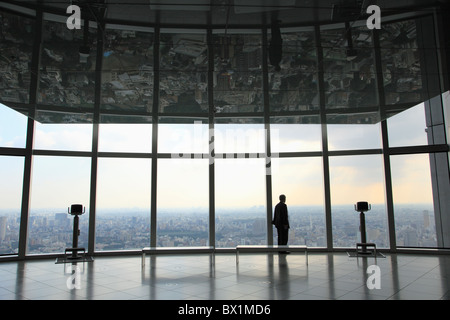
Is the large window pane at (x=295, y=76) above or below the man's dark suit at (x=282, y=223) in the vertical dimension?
above

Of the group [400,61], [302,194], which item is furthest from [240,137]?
[400,61]

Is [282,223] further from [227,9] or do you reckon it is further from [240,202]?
[227,9]

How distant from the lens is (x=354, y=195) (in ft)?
28.6

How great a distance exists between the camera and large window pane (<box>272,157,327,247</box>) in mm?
8766

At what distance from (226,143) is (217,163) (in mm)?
611

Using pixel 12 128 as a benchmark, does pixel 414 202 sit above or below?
below

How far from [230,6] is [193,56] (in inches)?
43.6

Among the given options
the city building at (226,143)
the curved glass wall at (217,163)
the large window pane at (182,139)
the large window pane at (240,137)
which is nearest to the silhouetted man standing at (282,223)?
the city building at (226,143)

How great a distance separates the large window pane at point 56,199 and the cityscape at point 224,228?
0.02 m

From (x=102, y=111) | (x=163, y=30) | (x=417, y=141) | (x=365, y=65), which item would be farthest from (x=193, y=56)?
(x=417, y=141)

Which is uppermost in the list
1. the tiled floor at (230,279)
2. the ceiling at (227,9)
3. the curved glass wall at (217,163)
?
the ceiling at (227,9)

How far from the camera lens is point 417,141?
8.38m

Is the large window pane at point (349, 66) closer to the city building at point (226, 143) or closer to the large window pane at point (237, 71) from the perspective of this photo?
the city building at point (226, 143)

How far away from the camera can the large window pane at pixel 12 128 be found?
25.4 feet
